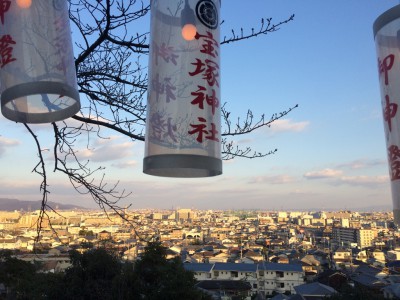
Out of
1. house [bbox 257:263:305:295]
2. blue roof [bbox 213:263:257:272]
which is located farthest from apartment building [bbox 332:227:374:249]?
blue roof [bbox 213:263:257:272]

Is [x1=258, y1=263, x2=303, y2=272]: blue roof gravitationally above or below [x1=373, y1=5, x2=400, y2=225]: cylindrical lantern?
below

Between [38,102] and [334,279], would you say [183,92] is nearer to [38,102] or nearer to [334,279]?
[38,102]

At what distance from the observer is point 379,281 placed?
1549 cm

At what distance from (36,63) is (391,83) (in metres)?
0.84

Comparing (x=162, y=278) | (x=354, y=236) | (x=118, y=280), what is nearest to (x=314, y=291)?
(x=162, y=278)

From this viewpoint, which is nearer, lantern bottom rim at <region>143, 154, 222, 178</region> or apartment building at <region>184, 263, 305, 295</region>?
lantern bottom rim at <region>143, 154, 222, 178</region>

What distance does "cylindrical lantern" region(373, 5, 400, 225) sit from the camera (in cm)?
86

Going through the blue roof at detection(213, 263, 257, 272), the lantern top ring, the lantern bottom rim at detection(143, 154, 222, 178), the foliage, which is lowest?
the blue roof at detection(213, 263, 257, 272)

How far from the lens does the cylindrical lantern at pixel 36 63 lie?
880mm

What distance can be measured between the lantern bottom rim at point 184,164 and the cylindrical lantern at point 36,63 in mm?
239

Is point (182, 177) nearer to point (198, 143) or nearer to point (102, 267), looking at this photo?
point (198, 143)

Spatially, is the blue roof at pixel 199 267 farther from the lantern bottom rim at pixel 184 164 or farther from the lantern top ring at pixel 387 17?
the lantern top ring at pixel 387 17

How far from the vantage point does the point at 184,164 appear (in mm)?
934

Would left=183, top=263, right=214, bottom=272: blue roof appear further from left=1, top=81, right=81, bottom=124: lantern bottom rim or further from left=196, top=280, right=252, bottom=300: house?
left=1, top=81, right=81, bottom=124: lantern bottom rim
